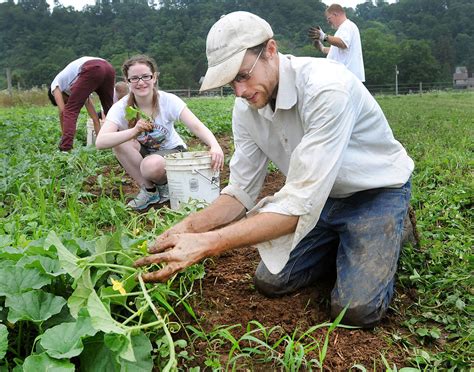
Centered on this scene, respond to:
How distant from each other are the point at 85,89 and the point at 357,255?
143 inches

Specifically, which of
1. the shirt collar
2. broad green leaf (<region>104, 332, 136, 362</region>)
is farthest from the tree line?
broad green leaf (<region>104, 332, 136, 362</region>)

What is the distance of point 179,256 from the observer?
161 cm

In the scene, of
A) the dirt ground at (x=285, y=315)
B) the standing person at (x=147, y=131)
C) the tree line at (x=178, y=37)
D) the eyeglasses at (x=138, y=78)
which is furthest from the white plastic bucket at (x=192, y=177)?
the tree line at (x=178, y=37)

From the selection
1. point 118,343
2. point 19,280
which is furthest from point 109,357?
point 19,280

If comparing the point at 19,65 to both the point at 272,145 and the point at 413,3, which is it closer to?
the point at 272,145

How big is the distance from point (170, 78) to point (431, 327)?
42165mm

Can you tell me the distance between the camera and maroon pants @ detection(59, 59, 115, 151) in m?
4.79

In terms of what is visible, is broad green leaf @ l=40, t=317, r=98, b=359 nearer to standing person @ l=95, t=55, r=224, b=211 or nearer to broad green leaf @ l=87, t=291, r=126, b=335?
broad green leaf @ l=87, t=291, r=126, b=335

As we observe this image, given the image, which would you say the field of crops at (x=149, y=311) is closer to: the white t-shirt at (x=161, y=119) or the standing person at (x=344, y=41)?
the white t-shirt at (x=161, y=119)

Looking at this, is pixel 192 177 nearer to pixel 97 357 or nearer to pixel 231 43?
pixel 231 43

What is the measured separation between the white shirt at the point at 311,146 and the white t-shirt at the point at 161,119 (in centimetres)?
141

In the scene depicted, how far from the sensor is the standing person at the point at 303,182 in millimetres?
1755

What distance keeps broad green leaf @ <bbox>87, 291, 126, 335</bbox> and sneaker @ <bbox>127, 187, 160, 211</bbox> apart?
2123 mm

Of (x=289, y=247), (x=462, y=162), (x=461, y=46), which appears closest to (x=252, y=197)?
(x=289, y=247)
